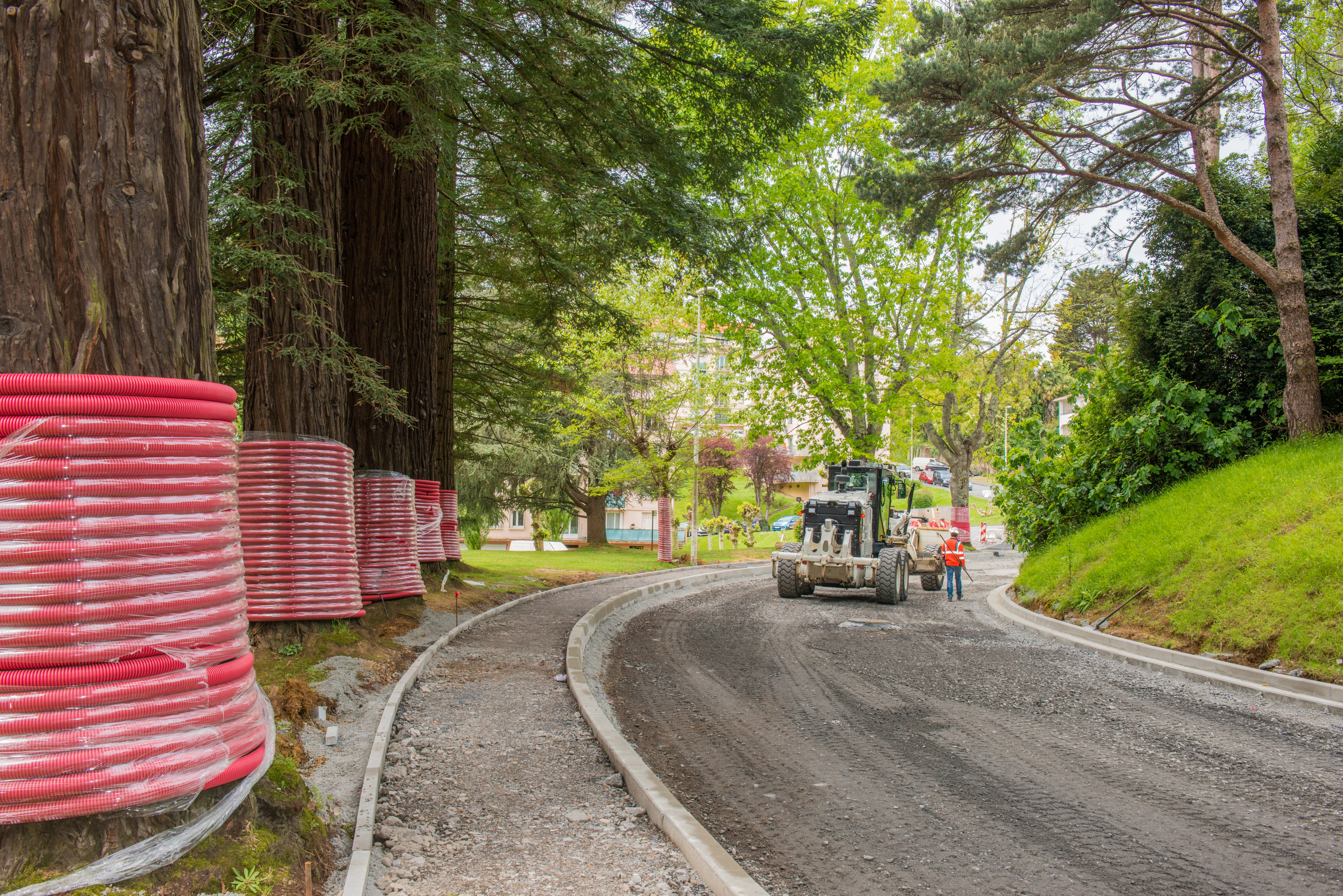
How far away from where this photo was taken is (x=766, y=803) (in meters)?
5.40

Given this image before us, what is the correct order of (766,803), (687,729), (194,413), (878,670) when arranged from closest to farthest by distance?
(194,413)
(766,803)
(687,729)
(878,670)

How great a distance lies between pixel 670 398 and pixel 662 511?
4318mm

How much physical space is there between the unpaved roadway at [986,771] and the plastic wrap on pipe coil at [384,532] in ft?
9.69

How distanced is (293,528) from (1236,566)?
10726mm

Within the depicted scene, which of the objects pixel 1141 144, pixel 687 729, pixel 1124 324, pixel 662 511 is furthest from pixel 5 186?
pixel 662 511

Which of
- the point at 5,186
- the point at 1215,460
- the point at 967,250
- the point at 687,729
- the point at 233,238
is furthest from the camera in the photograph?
the point at 967,250

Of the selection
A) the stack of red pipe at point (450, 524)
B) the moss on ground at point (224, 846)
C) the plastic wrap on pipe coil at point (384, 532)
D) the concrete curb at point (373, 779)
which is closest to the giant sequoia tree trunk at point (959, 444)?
the stack of red pipe at point (450, 524)

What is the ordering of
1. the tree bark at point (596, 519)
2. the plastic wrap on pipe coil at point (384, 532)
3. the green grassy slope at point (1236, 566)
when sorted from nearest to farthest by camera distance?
the green grassy slope at point (1236, 566), the plastic wrap on pipe coil at point (384, 532), the tree bark at point (596, 519)

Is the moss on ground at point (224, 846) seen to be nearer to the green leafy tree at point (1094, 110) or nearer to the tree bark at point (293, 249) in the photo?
the tree bark at point (293, 249)

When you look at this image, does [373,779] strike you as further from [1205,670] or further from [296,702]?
[1205,670]

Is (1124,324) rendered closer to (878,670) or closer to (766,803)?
(878,670)

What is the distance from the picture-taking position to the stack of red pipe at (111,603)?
2904 mm

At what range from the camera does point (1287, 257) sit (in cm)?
1267

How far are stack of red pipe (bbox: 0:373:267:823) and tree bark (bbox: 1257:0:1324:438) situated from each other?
14214mm
